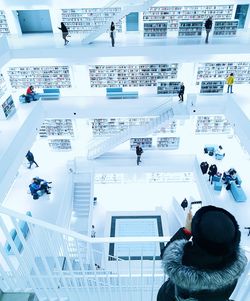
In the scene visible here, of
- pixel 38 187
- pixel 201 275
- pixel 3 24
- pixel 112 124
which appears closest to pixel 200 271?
pixel 201 275

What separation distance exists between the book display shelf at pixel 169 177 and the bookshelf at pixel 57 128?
4.56 m

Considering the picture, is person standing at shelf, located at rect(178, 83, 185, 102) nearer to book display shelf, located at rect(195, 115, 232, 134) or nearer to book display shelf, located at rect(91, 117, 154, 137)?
book display shelf, located at rect(91, 117, 154, 137)

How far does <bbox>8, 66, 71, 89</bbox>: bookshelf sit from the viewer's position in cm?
1056

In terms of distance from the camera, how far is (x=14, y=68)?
10.6 metres

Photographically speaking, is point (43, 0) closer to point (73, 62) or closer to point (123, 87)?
point (73, 62)

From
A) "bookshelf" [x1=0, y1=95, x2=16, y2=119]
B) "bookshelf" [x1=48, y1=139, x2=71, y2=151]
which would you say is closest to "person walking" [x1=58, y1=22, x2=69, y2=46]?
"bookshelf" [x1=0, y1=95, x2=16, y2=119]

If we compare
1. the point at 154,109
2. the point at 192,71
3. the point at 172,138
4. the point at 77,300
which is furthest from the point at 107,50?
the point at 77,300

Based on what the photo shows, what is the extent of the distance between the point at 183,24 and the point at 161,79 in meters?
2.25

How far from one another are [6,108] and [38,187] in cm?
326

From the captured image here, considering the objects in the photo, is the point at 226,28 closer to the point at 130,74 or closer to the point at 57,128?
the point at 130,74

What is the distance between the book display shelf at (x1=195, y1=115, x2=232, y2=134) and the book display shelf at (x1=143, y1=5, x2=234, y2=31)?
13.7 ft

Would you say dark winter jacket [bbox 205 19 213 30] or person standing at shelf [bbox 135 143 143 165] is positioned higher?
dark winter jacket [bbox 205 19 213 30]

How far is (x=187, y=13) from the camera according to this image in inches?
373

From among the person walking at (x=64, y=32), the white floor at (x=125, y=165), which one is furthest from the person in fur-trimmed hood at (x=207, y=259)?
the person walking at (x=64, y=32)
